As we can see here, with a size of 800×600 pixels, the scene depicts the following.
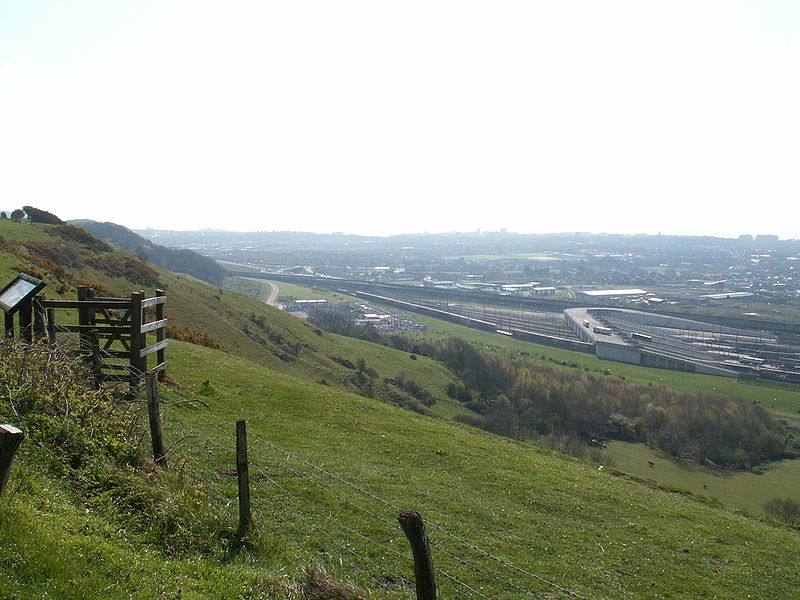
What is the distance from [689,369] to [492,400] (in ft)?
147

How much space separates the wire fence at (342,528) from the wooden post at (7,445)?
140 inches

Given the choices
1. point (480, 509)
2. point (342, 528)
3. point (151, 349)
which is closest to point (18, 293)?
point (151, 349)

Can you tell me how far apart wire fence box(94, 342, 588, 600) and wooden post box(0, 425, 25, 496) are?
3.57 m

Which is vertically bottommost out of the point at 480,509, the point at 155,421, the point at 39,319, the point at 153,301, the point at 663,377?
the point at 663,377

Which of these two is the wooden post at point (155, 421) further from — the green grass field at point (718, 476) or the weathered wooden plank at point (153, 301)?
the green grass field at point (718, 476)

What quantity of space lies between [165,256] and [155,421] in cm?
14025

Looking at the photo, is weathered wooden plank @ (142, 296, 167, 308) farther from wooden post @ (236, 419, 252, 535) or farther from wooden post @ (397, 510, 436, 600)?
wooden post @ (397, 510, 436, 600)

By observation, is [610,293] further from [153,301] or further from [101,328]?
[101,328]

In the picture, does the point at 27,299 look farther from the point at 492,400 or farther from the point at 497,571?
the point at 492,400

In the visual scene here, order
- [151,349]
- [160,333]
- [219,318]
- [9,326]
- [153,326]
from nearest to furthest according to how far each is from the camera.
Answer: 1. [9,326]
2. [153,326]
3. [151,349]
4. [160,333]
5. [219,318]

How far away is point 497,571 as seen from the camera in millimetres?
9711

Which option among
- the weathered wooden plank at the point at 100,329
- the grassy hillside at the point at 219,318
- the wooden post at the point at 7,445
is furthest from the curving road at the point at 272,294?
the wooden post at the point at 7,445

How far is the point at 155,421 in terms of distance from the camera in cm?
888

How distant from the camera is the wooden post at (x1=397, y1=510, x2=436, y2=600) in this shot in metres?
5.48
